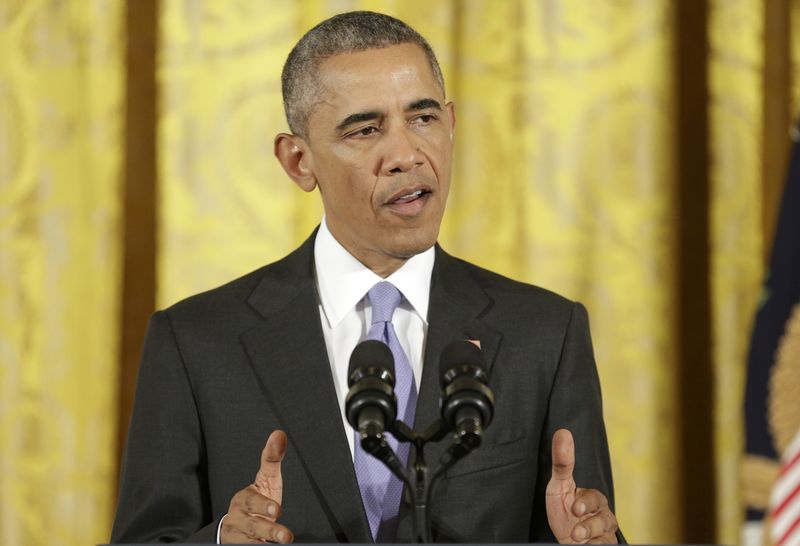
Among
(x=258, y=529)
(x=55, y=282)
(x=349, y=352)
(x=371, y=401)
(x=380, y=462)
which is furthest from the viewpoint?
(x=55, y=282)

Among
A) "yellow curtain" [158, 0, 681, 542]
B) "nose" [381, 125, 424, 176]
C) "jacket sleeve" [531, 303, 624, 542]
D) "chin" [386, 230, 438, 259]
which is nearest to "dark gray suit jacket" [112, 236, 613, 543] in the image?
"jacket sleeve" [531, 303, 624, 542]

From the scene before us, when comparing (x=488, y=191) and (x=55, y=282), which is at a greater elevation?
(x=488, y=191)

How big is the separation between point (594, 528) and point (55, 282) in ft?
4.88

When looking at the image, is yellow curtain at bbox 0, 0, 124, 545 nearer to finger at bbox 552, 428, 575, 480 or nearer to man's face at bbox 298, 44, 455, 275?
man's face at bbox 298, 44, 455, 275

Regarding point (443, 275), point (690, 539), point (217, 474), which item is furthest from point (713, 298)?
point (217, 474)

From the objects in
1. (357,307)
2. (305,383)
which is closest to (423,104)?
(357,307)

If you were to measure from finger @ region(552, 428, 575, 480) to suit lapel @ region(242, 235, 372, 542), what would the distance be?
0.96 feet

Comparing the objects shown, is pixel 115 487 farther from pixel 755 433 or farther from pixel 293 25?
pixel 755 433

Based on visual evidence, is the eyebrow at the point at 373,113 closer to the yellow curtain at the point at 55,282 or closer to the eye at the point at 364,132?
the eye at the point at 364,132

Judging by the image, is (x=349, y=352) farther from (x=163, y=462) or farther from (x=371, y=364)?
(x=371, y=364)

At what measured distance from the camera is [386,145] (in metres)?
1.70

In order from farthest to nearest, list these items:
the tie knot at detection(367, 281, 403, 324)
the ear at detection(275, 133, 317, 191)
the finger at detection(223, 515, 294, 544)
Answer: the ear at detection(275, 133, 317, 191) → the tie knot at detection(367, 281, 403, 324) → the finger at detection(223, 515, 294, 544)

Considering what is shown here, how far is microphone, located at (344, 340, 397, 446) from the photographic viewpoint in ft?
3.85

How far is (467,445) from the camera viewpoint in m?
1.19
